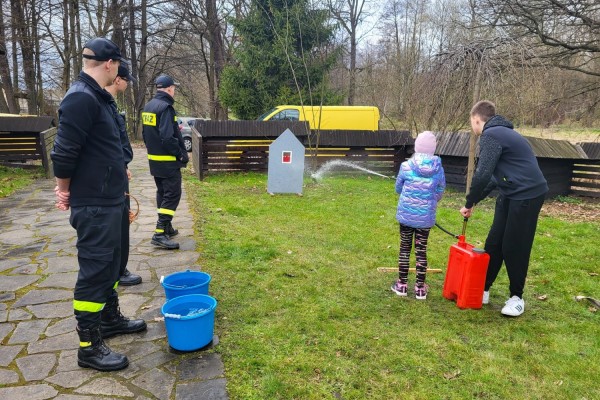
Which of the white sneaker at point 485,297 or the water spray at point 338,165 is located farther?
the water spray at point 338,165

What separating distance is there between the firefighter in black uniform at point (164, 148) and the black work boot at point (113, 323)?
75.3 inches

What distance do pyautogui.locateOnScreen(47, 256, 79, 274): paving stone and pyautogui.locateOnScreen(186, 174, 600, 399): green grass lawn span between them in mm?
1315

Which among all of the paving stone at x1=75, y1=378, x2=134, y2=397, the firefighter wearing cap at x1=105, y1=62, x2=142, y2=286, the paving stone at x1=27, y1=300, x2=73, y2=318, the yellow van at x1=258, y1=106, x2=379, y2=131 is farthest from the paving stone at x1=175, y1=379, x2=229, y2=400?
the yellow van at x1=258, y1=106, x2=379, y2=131

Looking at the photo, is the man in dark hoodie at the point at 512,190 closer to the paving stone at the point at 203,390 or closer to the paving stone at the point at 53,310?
the paving stone at the point at 203,390

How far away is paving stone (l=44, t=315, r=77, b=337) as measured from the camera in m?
3.10

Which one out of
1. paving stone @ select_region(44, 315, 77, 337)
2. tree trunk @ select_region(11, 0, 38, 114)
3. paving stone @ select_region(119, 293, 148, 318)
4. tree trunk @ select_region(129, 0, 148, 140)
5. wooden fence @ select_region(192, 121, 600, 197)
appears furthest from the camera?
tree trunk @ select_region(129, 0, 148, 140)

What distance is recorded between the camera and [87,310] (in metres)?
2.62

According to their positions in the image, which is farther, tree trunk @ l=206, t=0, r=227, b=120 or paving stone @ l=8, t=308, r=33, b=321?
tree trunk @ l=206, t=0, r=227, b=120

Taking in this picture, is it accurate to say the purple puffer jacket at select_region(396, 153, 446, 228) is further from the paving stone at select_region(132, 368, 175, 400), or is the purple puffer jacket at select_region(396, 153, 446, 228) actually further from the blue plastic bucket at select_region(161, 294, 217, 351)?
the paving stone at select_region(132, 368, 175, 400)

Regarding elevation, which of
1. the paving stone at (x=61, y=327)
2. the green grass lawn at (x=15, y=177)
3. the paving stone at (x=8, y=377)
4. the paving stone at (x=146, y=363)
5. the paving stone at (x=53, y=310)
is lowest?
the green grass lawn at (x=15, y=177)

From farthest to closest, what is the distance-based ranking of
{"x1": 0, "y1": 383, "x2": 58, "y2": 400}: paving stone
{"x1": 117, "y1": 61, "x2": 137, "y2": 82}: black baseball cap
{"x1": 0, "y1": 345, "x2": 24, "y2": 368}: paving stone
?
{"x1": 117, "y1": 61, "x2": 137, "y2": 82}: black baseball cap, {"x1": 0, "y1": 345, "x2": 24, "y2": 368}: paving stone, {"x1": 0, "y1": 383, "x2": 58, "y2": 400}: paving stone

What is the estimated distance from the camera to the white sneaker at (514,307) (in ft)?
11.9

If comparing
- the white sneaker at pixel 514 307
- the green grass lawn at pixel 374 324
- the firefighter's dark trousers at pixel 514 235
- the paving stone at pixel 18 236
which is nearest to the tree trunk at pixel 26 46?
the paving stone at pixel 18 236

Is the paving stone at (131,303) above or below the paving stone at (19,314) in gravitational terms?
above
